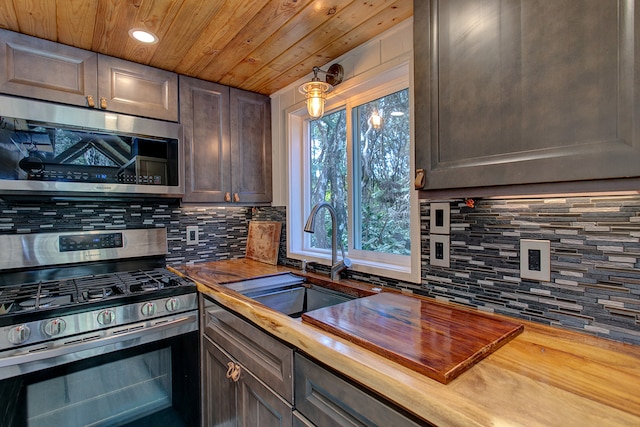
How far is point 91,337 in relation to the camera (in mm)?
1325

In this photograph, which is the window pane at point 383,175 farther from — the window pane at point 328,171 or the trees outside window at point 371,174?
the window pane at point 328,171

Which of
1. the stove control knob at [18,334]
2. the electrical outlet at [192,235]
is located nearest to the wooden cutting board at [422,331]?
the stove control knob at [18,334]

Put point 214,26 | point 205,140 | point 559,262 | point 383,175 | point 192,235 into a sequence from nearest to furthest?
point 559,262 < point 214,26 < point 383,175 < point 205,140 < point 192,235

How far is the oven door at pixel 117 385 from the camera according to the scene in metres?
1.23

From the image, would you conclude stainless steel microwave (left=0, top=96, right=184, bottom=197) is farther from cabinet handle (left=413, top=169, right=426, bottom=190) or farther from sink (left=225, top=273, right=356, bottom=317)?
cabinet handle (left=413, top=169, right=426, bottom=190)

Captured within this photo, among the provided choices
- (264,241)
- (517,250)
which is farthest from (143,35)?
(517,250)

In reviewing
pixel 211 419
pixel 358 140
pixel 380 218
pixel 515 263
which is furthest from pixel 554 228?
pixel 211 419

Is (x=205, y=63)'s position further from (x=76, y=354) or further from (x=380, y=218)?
(x=76, y=354)

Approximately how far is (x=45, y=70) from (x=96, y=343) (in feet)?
4.18

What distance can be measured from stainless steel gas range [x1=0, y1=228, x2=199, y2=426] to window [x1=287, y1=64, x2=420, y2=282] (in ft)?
2.82

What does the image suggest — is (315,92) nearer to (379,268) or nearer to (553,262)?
(379,268)

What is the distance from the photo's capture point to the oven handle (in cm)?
118

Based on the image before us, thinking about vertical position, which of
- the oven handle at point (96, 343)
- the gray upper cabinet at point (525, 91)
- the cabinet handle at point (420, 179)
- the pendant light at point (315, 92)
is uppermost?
the pendant light at point (315, 92)

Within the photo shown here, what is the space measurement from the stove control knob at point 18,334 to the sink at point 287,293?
771mm
